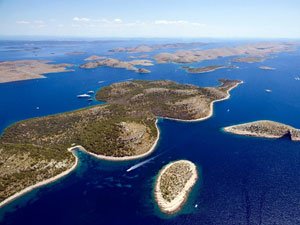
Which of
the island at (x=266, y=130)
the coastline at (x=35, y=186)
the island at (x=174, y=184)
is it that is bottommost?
the coastline at (x=35, y=186)

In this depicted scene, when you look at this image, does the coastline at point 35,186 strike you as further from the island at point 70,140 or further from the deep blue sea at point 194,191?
the deep blue sea at point 194,191

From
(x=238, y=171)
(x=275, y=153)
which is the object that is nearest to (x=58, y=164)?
(x=238, y=171)

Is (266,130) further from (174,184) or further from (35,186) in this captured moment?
(35,186)

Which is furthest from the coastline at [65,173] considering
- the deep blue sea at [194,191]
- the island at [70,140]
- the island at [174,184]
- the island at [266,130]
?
the island at [266,130]

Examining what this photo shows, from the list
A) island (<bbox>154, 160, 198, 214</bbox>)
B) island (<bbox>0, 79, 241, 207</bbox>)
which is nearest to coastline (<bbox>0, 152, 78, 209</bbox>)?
island (<bbox>0, 79, 241, 207</bbox>)

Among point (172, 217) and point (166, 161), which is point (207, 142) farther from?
point (172, 217)

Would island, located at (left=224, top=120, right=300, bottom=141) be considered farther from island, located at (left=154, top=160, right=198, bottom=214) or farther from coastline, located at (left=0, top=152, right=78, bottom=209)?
coastline, located at (left=0, top=152, right=78, bottom=209)
